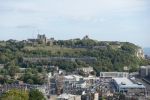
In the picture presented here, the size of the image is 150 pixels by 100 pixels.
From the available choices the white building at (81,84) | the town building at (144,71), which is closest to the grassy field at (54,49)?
the town building at (144,71)

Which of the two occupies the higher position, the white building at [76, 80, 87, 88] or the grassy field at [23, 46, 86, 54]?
the grassy field at [23, 46, 86, 54]

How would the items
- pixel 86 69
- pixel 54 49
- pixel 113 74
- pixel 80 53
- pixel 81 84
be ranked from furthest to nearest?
pixel 54 49 < pixel 80 53 < pixel 86 69 < pixel 113 74 < pixel 81 84

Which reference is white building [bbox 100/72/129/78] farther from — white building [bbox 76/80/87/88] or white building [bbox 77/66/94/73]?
white building [bbox 76/80/87/88]

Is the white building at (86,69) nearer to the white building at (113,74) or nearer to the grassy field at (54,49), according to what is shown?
the white building at (113,74)

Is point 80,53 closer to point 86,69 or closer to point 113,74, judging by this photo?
point 86,69

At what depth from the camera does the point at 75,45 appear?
55.9 m

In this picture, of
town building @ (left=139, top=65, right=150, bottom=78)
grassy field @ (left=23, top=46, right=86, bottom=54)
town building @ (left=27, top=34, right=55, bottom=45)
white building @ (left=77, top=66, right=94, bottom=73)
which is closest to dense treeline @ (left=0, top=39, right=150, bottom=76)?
grassy field @ (left=23, top=46, right=86, bottom=54)

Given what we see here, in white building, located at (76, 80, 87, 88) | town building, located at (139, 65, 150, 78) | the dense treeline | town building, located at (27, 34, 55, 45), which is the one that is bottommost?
white building, located at (76, 80, 87, 88)

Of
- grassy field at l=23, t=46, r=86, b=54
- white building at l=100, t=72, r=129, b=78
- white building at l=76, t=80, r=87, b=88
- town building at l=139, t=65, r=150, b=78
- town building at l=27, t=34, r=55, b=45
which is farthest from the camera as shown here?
town building at l=27, t=34, r=55, b=45

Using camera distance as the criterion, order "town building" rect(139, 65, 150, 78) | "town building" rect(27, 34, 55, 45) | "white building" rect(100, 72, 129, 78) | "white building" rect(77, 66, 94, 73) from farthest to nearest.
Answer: "town building" rect(27, 34, 55, 45) < "white building" rect(77, 66, 94, 73) < "town building" rect(139, 65, 150, 78) < "white building" rect(100, 72, 129, 78)

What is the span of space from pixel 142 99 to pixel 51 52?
25.1 meters

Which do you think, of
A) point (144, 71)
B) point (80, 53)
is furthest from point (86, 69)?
point (80, 53)

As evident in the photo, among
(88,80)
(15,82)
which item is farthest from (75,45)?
(15,82)

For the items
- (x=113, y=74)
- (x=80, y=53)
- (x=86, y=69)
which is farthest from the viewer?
(x=80, y=53)
